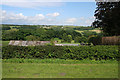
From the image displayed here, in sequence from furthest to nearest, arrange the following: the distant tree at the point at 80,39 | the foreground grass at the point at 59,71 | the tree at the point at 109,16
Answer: the distant tree at the point at 80,39 < the tree at the point at 109,16 < the foreground grass at the point at 59,71

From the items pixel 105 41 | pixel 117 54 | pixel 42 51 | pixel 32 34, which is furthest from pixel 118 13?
pixel 32 34

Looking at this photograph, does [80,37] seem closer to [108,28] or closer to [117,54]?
[108,28]

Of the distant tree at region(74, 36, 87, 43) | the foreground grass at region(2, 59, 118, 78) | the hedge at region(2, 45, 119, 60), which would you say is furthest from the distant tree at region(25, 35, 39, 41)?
the foreground grass at region(2, 59, 118, 78)

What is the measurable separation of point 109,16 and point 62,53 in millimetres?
7631

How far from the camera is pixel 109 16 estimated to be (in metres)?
13.6

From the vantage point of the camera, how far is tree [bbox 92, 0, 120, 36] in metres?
12.7

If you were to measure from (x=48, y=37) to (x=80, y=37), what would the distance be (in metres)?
4.92

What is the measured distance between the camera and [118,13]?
40.0 feet

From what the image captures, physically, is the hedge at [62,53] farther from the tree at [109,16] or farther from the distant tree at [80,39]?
the distant tree at [80,39]

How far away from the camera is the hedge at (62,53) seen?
856cm

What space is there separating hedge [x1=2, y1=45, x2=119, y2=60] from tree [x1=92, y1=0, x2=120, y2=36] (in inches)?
193

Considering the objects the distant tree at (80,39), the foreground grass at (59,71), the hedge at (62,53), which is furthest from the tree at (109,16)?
the foreground grass at (59,71)

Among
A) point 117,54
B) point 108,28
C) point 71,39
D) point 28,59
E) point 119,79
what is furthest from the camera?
point 71,39

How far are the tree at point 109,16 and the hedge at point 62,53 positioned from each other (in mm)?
4913
